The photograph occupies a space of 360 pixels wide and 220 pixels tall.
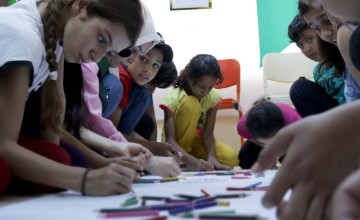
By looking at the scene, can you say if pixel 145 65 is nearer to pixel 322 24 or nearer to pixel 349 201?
pixel 322 24

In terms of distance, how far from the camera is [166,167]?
1447mm

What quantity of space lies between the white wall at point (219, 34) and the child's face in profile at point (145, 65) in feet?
4.53

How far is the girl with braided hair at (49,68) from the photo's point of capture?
0.94 metres

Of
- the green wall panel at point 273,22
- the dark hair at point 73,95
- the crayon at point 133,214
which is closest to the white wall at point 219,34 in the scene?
the green wall panel at point 273,22

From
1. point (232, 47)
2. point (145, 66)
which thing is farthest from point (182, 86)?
point (232, 47)

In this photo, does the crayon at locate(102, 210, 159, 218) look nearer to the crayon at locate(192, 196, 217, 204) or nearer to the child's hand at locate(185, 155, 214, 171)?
the crayon at locate(192, 196, 217, 204)

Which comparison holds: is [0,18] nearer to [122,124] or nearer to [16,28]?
[16,28]

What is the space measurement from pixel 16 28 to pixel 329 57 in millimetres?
1264

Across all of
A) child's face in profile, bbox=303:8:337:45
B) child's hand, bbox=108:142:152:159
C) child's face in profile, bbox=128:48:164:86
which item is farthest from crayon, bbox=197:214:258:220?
child's face in profile, bbox=128:48:164:86

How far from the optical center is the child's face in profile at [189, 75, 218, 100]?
2.67 metres

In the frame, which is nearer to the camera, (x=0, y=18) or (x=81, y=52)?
(x=0, y=18)

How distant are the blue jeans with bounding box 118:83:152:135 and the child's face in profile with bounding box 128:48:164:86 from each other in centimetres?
8

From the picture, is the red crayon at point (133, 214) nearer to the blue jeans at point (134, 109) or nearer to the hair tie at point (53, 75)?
the hair tie at point (53, 75)

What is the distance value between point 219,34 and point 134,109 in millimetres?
1575
